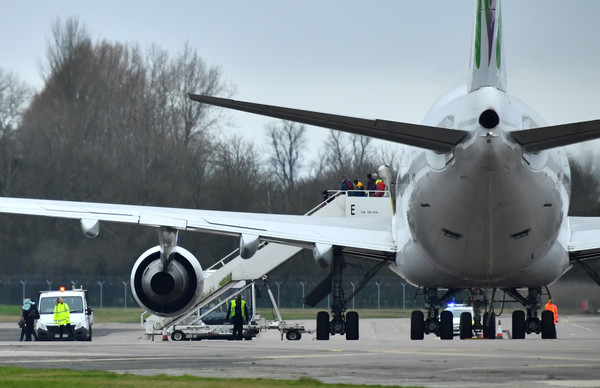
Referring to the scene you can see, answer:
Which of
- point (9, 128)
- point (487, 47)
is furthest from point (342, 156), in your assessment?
point (487, 47)

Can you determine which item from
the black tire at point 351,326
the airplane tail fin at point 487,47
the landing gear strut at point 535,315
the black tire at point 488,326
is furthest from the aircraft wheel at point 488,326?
the airplane tail fin at point 487,47

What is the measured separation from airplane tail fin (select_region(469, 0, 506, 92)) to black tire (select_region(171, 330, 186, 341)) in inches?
791

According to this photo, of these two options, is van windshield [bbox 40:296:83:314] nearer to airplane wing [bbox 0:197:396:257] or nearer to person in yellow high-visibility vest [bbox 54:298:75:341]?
person in yellow high-visibility vest [bbox 54:298:75:341]

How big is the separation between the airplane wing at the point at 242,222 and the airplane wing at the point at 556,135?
6.88 meters

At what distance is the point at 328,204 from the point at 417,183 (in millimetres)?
17412

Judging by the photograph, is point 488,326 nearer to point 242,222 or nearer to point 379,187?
point 242,222

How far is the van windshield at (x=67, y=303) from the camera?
43438 mm

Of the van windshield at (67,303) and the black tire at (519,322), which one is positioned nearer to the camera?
the black tire at (519,322)

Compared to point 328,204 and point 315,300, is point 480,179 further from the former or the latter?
point 328,204

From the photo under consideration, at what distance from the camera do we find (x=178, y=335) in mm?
41531

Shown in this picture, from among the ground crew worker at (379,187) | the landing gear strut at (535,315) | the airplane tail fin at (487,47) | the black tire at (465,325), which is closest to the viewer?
the airplane tail fin at (487,47)

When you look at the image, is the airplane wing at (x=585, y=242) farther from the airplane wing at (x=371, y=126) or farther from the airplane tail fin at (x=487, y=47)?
the airplane wing at (x=371, y=126)

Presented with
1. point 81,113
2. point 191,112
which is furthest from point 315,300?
point 191,112

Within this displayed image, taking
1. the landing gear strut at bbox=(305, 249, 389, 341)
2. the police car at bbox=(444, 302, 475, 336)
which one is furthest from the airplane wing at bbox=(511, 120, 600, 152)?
the police car at bbox=(444, 302, 475, 336)
